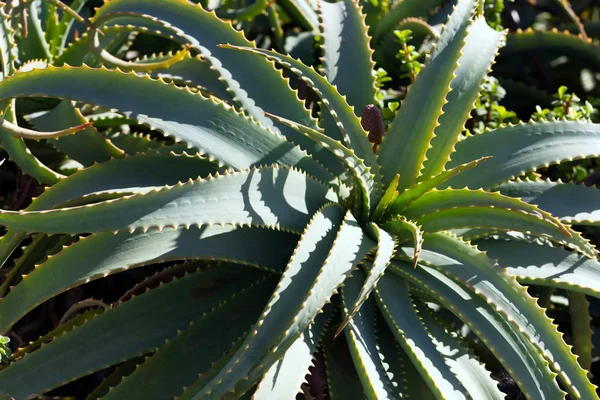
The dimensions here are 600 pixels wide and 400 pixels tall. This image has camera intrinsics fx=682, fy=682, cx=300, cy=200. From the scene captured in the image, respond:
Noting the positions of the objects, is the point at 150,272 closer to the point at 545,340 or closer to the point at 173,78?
the point at 173,78

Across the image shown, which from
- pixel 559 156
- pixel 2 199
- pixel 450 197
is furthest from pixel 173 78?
pixel 559 156

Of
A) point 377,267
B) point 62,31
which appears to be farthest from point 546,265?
point 62,31

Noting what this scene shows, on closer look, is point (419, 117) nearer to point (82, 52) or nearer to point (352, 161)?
point (352, 161)

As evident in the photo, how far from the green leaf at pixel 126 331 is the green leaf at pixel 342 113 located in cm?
26

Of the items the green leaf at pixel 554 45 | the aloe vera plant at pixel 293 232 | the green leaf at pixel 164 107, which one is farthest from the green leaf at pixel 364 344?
the green leaf at pixel 554 45

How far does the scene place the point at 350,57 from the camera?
126 centimetres

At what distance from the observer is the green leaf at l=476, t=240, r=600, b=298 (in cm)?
105

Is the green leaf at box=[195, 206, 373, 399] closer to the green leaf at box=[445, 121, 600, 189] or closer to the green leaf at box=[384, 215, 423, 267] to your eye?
the green leaf at box=[384, 215, 423, 267]

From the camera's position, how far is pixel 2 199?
1.44 meters

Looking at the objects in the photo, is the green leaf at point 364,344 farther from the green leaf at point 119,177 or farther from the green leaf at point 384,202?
the green leaf at point 119,177

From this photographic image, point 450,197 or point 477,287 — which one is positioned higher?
point 450,197

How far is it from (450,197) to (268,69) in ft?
1.25

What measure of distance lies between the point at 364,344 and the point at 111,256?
371mm

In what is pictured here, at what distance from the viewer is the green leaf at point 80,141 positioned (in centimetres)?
121
